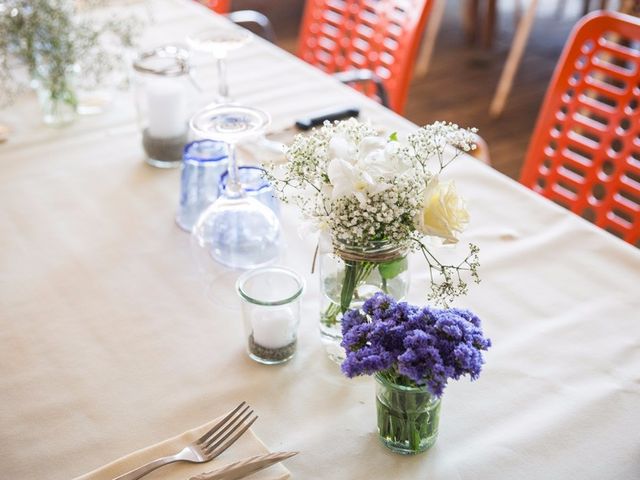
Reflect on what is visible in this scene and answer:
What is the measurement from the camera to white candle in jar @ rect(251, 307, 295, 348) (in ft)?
3.66

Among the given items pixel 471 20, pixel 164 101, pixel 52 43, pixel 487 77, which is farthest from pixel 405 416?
pixel 471 20

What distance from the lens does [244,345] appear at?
119 centimetres

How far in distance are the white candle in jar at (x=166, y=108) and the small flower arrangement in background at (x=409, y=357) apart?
789 mm

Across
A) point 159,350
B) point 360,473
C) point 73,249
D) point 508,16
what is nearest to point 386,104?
point 73,249

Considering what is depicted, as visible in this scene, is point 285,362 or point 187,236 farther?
point 187,236

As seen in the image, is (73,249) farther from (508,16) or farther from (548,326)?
(508,16)

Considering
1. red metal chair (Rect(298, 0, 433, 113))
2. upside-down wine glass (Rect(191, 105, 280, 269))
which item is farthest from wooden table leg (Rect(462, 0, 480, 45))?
upside-down wine glass (Rect(191, 105, 280, 269))

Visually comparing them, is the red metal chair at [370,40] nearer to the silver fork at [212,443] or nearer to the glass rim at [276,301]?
the glass rim at [276,301]

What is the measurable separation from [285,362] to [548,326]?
40 cm

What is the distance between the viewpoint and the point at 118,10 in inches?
93.4

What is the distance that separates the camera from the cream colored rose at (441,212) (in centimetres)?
95

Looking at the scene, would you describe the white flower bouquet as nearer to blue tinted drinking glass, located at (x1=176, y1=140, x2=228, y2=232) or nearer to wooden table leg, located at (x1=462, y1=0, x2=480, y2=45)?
blue tinted drinking glass, located at (x1=176, y1=140, x2=228, y2=232)

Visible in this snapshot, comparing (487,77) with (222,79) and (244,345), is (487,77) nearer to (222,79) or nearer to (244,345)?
(222,79)

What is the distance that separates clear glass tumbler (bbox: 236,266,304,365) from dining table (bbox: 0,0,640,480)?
0.07ft
